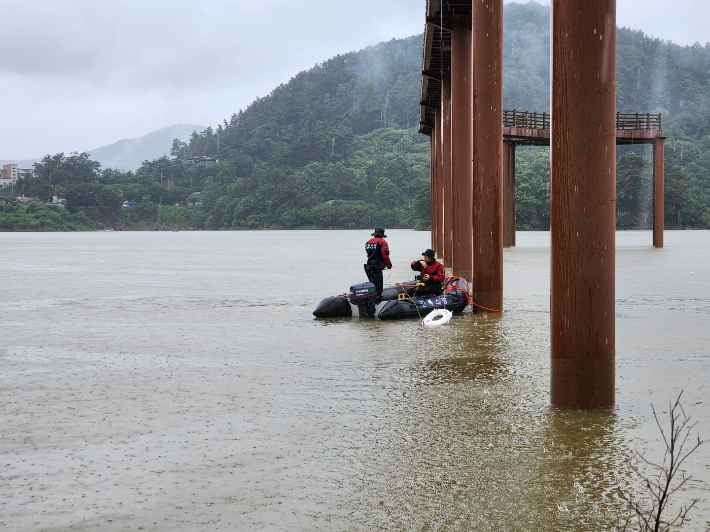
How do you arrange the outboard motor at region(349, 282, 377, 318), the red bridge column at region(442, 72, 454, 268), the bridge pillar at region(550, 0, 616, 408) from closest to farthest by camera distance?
the bridge pillar at region(550, 0, 616, 408), the outboard motor at region(349, 282, 377, 318), the red bridge column at region(442, 72, 454, 268)

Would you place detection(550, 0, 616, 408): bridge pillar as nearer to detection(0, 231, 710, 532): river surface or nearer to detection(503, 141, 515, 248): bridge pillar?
detection(0, 231, 710, 532): river surface

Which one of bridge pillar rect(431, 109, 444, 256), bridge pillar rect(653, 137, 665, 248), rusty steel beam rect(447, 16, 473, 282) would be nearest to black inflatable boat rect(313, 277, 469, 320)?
rusty steel beam rect(447, 16, 473, 282)

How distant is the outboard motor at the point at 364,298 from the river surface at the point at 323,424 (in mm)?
599

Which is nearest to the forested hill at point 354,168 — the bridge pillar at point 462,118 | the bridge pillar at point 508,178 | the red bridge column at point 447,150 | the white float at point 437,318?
the bridge pillar at point 508,178

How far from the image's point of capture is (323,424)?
7781 millimetres

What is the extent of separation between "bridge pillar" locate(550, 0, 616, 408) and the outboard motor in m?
8.75

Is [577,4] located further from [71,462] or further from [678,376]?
[71,462]

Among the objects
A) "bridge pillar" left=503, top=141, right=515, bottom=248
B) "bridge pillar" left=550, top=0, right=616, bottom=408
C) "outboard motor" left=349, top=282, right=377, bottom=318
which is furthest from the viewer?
"bridge pillar" left=503, top=141, right=515, bottom=248

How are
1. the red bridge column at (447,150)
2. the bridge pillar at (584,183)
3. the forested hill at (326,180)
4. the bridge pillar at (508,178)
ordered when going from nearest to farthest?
the bridge pillar at (584,183) → the red bridge column at (447,150) → the bridge pillar at (508,178) → the forested hill at (326,180)

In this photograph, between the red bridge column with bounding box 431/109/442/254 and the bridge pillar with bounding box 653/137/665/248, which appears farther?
the bridge pillar with bounding box 653/137/665/248

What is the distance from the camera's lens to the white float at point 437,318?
1531 centimetres

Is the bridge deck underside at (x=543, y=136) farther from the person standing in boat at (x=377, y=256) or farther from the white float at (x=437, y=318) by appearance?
the white float at (x=437, y=318)

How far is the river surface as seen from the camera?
18.0ft

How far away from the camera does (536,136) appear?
43.5 m
